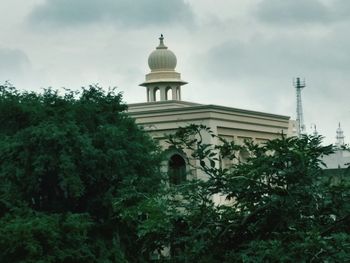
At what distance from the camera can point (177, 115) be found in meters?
42.4

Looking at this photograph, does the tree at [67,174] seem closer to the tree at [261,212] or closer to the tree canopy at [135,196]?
the tree canopy at [135,196]

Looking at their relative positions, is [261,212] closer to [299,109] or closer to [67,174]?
[67,174]

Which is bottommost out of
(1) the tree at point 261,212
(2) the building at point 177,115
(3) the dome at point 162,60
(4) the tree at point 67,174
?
(1) the tree at point 261,212

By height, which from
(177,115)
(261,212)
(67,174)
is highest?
(177,115)

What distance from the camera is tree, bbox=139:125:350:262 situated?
12117 mm

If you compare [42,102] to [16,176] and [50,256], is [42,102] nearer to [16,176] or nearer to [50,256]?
[16,176]

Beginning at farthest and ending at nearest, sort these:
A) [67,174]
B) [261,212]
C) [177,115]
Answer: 1. [177,115]
2. [67,174]
3. [261,212]

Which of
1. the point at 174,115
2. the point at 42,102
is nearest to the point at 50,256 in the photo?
the point at 42,102

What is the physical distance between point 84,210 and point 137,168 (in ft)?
6.69

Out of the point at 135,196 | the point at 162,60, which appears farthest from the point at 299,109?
the point at 135,196

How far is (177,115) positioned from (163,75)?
10.6 ft

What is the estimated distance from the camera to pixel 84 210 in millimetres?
32031

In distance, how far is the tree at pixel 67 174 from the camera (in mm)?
29000

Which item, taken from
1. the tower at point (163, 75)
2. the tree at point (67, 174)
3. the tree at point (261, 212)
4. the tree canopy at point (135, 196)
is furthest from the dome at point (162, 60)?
the tree at point (261, 212)
